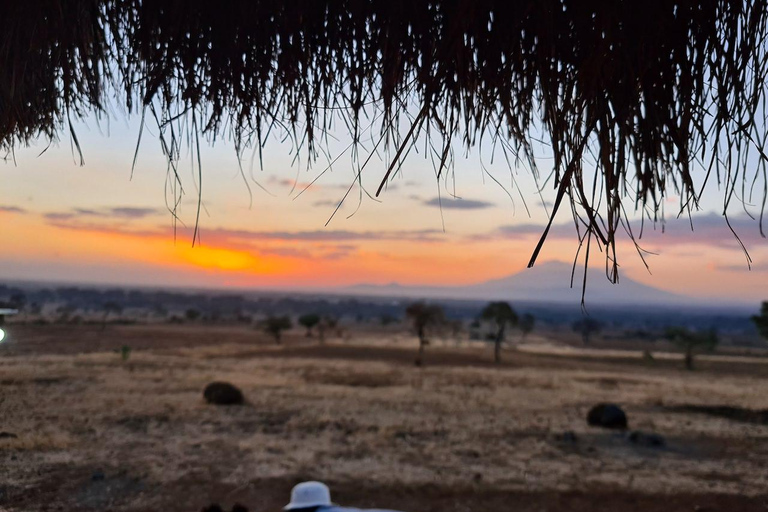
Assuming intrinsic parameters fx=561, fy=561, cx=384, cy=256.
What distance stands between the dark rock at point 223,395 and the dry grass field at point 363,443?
452mm

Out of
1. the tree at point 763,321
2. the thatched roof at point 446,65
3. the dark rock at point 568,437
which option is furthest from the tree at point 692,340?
the thatched roof at point 446,65

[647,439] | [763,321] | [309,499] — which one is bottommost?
[647,439]

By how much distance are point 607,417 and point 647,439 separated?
157cm

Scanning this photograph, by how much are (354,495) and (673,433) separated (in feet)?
26.4

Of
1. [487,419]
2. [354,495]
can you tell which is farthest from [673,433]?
[354,495]

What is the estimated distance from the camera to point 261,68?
136 centimetres

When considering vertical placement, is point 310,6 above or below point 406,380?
above

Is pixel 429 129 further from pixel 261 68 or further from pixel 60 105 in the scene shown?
pixel 60 105

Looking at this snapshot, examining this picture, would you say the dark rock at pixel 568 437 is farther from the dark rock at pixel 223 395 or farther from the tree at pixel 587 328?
the tree at pixel 587 328

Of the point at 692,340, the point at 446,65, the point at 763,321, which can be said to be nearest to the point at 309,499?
the point at 446,65

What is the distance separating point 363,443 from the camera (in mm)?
10336

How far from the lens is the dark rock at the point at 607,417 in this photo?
1238 centimetres

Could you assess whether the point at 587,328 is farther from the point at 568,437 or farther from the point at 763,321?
the point at 568,437

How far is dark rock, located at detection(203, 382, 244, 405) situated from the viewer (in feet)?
45.8
